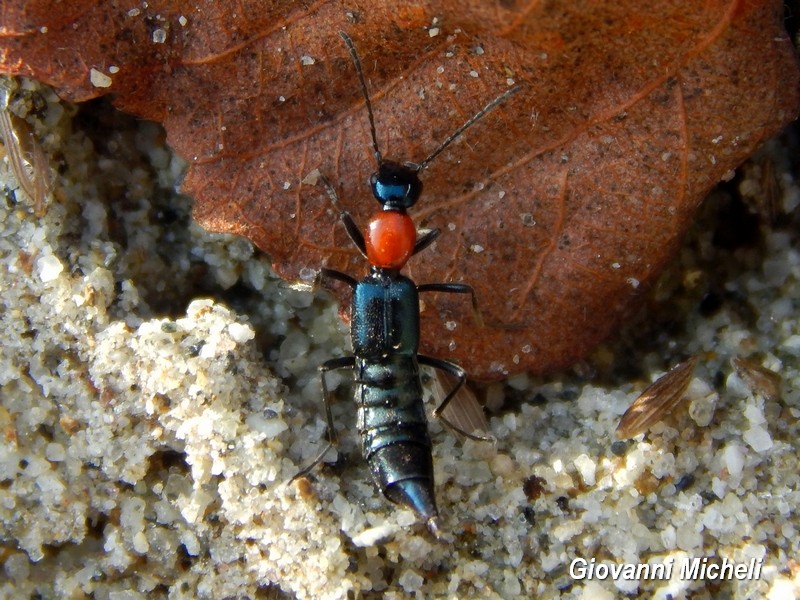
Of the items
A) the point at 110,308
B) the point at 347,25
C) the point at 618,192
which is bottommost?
the point at 110,308

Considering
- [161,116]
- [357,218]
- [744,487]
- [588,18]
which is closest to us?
[588,18]

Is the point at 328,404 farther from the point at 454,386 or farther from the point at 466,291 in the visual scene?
the point at 466,291

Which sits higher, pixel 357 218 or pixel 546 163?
pixel 546 163

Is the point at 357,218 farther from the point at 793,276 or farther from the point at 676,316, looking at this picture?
the point at 793,276

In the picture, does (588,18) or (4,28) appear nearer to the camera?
(588,18)

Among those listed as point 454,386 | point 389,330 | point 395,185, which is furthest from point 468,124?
point 454,386

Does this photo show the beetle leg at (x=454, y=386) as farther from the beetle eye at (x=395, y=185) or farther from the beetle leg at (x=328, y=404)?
the beetle eye at (x=395, y=185)

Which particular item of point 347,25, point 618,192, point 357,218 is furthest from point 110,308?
point 618,192
